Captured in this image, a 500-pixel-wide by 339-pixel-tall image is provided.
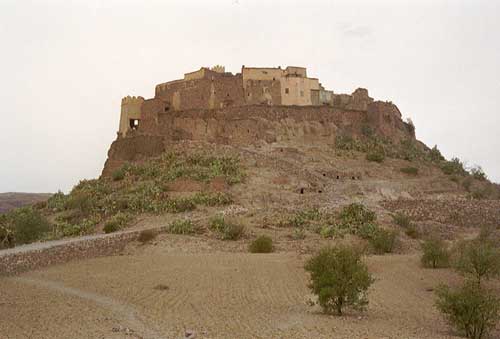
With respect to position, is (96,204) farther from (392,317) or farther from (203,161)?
(392,317)

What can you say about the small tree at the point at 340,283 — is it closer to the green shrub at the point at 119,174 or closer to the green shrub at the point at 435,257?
the green shrub at the point at 435,257

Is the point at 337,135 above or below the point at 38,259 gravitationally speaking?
above

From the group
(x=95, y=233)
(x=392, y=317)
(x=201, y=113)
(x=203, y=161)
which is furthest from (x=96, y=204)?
(x=392, y=317)

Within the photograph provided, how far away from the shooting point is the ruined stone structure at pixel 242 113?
3622 centimetres

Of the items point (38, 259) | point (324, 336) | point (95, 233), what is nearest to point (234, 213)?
point (95, 233)

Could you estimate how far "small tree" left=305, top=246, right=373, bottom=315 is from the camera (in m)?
12.5

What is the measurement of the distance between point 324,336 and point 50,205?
89.3 feet

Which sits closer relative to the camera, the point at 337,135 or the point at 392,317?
the point at 392,317

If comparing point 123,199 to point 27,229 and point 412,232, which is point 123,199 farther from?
point 412,232

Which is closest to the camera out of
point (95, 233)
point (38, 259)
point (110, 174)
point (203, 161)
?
point (38, 259)

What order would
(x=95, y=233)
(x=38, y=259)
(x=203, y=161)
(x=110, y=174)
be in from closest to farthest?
(x=38, y=259)
(x=95, y=233)
(x=203, y=161)
(x=110, y=174)

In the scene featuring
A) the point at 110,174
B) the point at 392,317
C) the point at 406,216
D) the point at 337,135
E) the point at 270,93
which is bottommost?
the point at 392,317

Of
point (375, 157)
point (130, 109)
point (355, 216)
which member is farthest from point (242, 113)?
point (355, 216)

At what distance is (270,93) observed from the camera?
38500 millimetres
